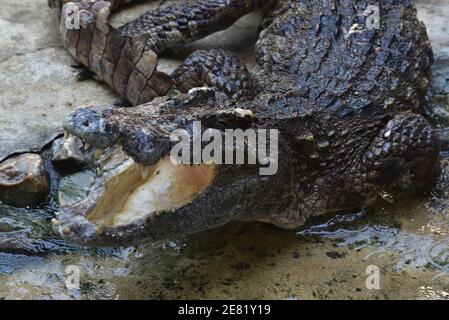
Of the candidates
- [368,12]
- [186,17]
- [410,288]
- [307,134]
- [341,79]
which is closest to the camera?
[410,288]

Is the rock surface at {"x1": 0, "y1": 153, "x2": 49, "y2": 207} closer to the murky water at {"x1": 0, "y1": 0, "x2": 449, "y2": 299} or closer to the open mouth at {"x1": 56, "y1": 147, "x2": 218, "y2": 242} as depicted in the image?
the murky water at {"x1": 0, "y1": 0, "x2": 449, "y2": 299}

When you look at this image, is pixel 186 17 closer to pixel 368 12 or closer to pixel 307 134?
pixel 368 12

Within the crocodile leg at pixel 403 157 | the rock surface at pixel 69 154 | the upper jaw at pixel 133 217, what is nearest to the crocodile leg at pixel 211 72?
the rock surface at pixel 69 154

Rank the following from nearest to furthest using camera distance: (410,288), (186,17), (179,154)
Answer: (179,154) < (410,288) < (186,17)

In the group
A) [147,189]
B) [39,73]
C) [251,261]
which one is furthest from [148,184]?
[39,73]
